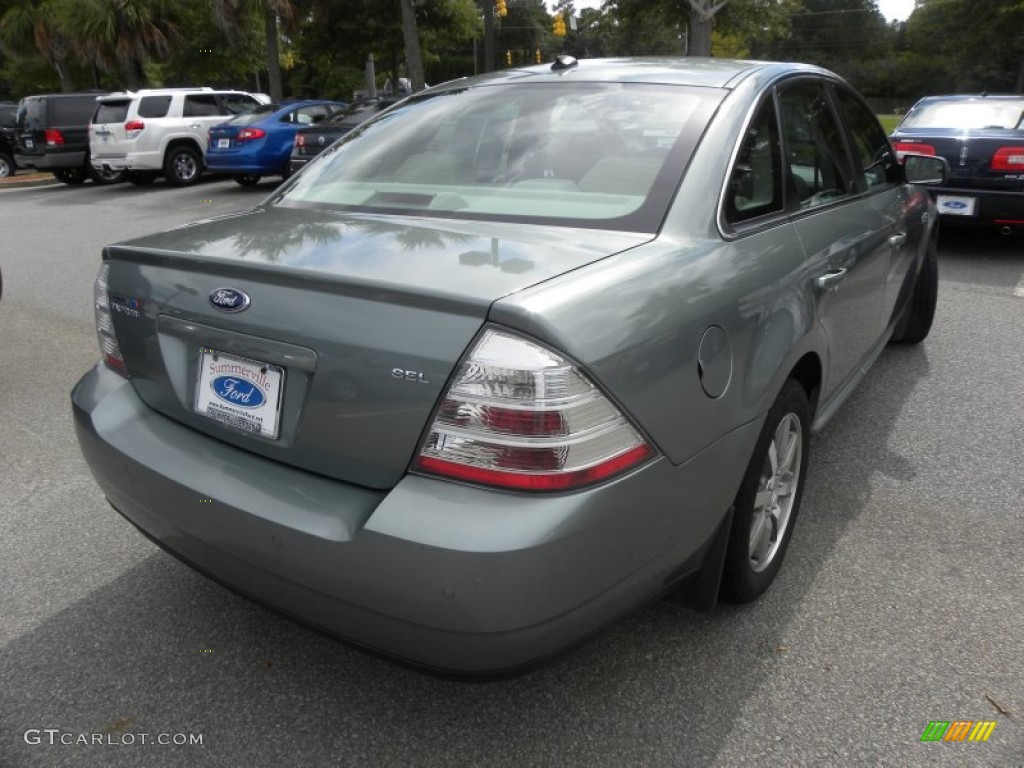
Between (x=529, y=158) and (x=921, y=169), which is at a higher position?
(x=529, y=158)

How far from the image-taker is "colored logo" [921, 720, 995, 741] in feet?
6.58

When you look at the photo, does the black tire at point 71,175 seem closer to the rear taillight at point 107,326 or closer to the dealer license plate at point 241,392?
the rear taillight at point 107,326

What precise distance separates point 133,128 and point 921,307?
1510 cm

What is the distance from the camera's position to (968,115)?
8.18 m

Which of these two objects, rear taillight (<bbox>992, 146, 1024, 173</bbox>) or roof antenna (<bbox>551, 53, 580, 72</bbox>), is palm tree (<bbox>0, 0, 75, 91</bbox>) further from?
roof antenna (<bbox>551, 53, 580, 72</bbox>)

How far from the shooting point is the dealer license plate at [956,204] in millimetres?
7086

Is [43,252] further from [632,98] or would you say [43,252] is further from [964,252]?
[964,252]

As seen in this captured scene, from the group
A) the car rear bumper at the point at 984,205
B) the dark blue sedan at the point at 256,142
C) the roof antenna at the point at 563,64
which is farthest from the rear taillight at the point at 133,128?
the roof antenna at the point at 563,64

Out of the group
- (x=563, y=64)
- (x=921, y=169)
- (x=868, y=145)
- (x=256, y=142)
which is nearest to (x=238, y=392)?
(x=563, y=64)

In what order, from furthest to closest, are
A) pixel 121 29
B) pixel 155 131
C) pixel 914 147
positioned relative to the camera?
pixel 121 29
pixel 155 131
pixel 914 147

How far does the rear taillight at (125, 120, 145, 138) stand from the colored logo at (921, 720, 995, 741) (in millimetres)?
16845

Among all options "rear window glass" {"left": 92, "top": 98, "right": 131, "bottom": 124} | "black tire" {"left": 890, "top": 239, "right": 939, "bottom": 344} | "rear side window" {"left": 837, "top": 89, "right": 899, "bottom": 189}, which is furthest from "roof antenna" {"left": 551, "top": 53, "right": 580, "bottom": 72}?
"rear window glass" {"left": 92, "top": 98, "right": 131, "bottom": 124}

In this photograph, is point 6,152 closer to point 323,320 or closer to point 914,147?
point 914,147

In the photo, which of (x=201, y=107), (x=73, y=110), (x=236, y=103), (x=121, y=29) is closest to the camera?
(x=201, y=107)
